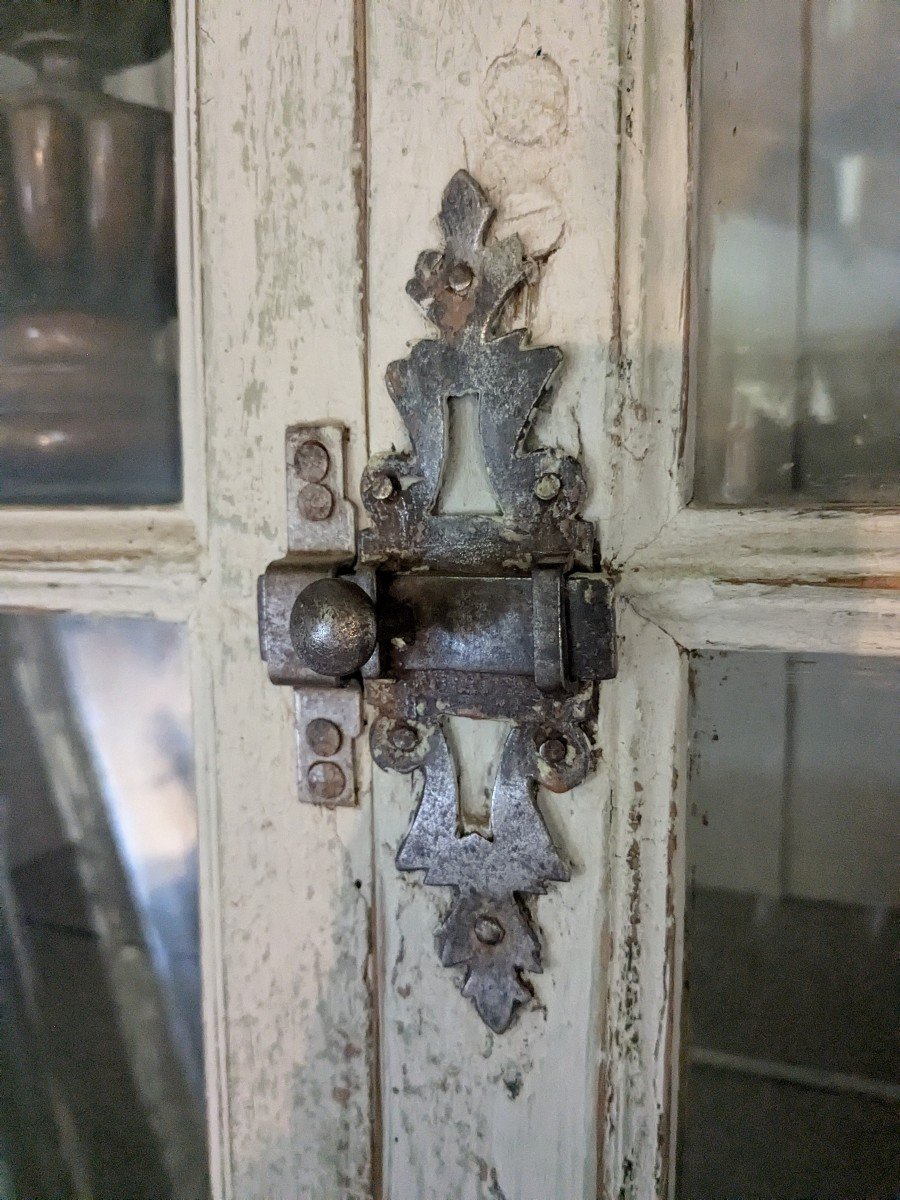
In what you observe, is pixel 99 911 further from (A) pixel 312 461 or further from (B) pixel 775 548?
(B) pixel 775 548

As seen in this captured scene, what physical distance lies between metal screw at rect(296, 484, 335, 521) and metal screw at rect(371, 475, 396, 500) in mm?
29

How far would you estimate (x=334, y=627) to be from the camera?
377 mm

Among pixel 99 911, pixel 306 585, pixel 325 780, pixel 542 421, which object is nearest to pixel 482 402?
pixel 542 421

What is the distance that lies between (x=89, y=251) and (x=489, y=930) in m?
0.51

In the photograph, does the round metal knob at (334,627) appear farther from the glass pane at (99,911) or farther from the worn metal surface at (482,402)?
the glass pane at (99,911)

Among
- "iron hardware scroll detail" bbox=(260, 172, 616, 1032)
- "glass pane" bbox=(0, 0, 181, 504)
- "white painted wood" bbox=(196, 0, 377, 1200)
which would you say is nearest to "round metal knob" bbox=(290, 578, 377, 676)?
"iron hardware scroll detail" bbox=(260, 172, 616, 1032)

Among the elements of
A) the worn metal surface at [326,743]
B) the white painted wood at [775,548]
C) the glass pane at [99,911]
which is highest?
the white painted wood at [775,548]

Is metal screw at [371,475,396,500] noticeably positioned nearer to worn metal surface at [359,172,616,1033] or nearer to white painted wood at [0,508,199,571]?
worn metal surface at [359,172,616,1033]

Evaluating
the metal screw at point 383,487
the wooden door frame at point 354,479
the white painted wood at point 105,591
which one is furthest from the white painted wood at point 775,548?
the white painted wood at point 105,591

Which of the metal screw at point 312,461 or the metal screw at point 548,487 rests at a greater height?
the metal screw at point 312,461

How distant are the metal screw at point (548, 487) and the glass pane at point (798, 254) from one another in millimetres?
76

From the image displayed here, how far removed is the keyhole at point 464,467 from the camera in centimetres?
43

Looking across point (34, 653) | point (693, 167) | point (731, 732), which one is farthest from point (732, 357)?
point (34, 653)

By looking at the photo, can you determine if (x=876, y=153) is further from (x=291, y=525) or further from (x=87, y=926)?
(x=87, y=926)
